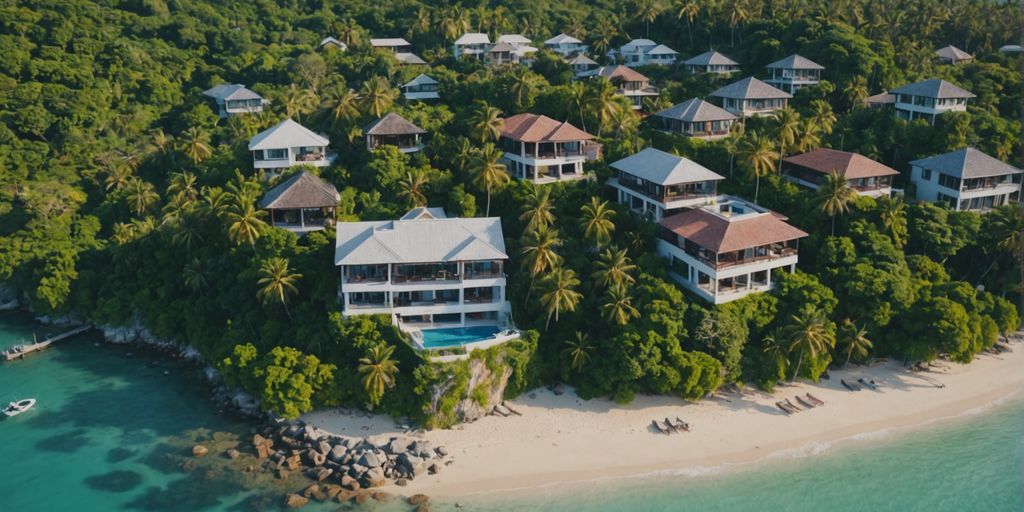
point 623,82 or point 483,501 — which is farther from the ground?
point 623,82

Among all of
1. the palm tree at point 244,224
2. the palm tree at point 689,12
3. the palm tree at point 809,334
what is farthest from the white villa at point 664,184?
the palm tree at point 689,12

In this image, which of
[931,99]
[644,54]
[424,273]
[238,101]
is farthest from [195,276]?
[931,99]

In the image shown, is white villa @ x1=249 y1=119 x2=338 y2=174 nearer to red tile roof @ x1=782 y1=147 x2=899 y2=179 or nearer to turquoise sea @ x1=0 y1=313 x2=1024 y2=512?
turquoise sea @ x1=0 y1=313 x2=1024 y2=512

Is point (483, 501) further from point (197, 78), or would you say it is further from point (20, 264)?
point (197, 78)

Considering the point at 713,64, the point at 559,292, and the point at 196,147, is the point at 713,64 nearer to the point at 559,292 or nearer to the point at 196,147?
the point at 559,292

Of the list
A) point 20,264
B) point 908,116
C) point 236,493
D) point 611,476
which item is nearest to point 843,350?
point 611,476

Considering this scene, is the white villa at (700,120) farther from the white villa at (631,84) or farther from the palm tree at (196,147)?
the palm tree at (196,147)
